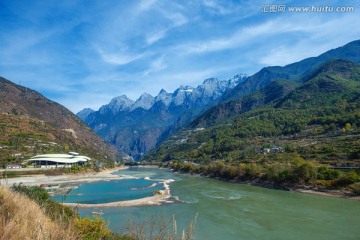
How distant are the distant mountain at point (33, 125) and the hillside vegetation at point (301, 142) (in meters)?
39.3

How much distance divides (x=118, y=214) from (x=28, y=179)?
34.4 m

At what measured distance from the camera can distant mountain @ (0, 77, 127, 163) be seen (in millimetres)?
75938

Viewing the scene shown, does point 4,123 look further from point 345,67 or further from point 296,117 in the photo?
point 345,67

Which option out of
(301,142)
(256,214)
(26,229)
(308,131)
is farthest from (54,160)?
(26,229)

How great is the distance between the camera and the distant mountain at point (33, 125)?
7594cm

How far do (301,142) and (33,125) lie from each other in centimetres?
8060

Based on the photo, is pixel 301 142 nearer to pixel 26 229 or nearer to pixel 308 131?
pixel 308 131

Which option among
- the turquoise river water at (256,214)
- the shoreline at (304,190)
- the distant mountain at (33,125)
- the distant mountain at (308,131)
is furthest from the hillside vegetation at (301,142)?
the distant mountain at (33,125)

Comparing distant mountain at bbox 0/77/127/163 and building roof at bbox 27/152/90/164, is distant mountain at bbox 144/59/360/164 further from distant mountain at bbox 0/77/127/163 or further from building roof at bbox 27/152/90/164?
distant mountain at bbox 0/77/127/163

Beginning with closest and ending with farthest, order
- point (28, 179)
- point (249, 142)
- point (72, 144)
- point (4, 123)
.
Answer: point (28, 179) < point (4, 123) < point (249, 142) < point (72, 144)

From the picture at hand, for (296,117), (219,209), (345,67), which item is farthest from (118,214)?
(345,67)

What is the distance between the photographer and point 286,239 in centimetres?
2030

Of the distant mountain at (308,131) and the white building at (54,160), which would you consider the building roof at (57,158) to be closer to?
the white building at (54,160)

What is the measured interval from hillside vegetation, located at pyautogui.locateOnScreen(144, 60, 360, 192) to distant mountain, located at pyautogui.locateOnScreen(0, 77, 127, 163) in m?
39.3
